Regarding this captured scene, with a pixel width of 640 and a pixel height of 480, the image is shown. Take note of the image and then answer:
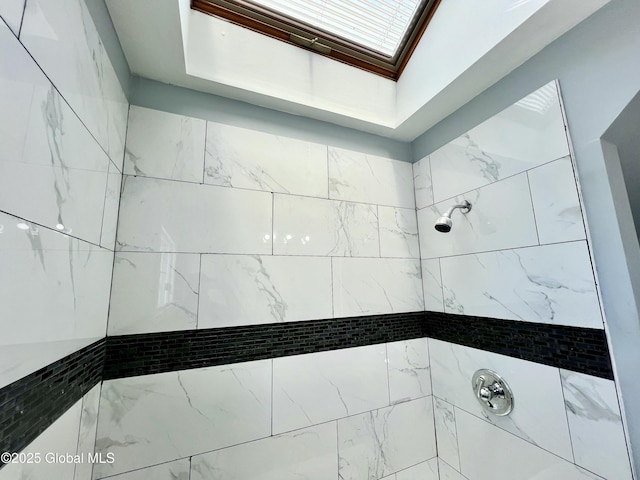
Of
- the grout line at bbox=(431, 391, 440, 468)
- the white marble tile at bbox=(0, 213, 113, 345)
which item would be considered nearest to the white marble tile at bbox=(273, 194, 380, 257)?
the white marble tile at bbox=(0, 213, 113, 345)

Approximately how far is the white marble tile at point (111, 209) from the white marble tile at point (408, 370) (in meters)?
1.36

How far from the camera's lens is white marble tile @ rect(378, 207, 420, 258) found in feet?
5.07

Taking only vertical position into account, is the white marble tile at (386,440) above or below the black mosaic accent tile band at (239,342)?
below

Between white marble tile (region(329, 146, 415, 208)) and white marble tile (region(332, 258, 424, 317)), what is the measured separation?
1.19 ft

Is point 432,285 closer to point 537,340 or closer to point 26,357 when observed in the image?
point 537,340

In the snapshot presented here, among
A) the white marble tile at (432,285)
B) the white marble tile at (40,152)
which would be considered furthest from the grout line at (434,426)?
the white marble tile at (40,152)

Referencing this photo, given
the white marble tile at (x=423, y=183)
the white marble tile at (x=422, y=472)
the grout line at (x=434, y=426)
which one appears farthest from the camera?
the white marble tile at (x=423, y=183)

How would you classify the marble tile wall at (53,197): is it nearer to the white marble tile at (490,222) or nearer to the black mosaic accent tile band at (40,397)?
the black mosaic accent tile band at (40,397)

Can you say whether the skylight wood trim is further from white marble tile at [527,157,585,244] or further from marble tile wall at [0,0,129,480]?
white marble tile at [527,157,585,244]

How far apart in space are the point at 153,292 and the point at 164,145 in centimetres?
62

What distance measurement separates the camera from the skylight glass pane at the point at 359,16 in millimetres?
1270

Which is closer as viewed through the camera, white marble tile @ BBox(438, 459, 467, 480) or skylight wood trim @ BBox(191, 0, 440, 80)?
skylight wood trim @ BBox(191, 0, 440, 80)

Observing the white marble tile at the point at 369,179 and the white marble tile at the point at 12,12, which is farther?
the white marble tile at the point at 369,179

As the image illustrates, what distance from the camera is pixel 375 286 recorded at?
4.80 feet
